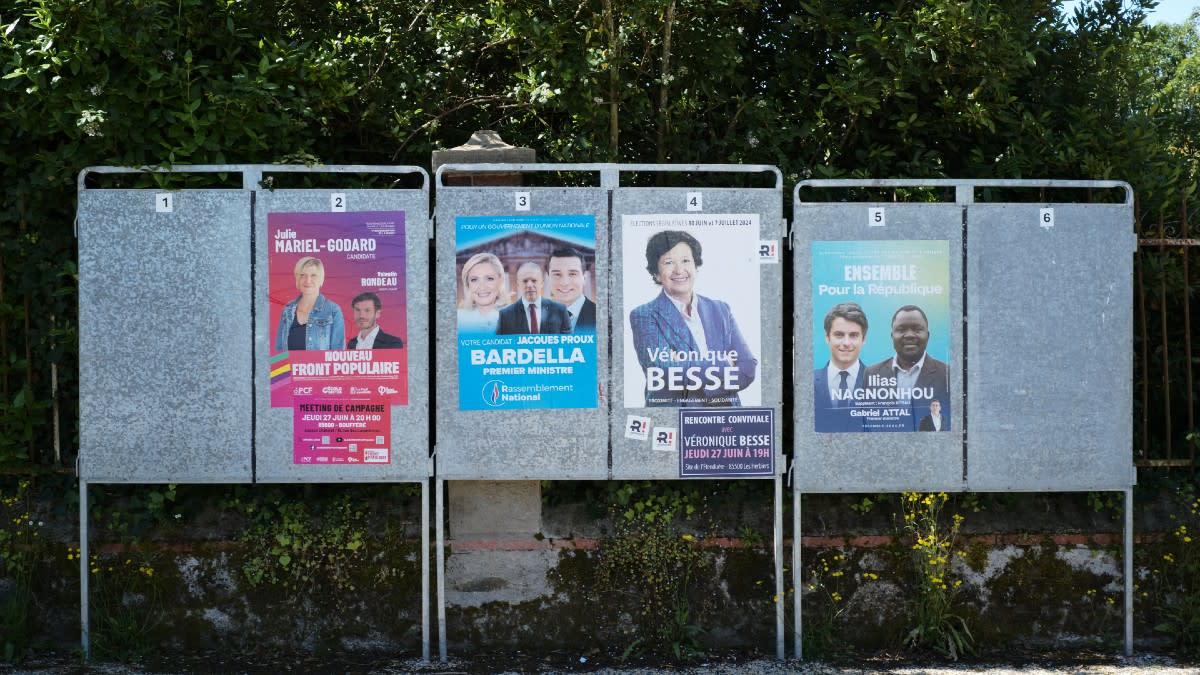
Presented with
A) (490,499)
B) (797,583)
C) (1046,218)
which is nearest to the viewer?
(1046,218)

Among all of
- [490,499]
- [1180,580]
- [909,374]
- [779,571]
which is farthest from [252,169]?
[1180,580]

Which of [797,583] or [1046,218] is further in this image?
[797,583]

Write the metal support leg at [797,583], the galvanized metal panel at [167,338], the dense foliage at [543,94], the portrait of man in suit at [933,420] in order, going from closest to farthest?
the galvanized metal panel at [167,338]
the portrait of man in suit at [933,420]
the metal support leg at [797,583]
the dense foliage at [543,94]

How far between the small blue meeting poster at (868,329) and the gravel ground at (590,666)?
1.31 metres

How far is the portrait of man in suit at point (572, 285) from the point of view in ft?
18.7

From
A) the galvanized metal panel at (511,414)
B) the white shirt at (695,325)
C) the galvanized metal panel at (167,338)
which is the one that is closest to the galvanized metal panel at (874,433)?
the white shirt at (695,325)

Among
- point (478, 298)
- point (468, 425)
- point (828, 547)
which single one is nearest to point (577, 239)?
point (478, 298)

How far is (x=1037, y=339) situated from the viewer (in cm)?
579

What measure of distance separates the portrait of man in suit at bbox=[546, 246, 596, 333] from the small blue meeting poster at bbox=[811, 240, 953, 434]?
123cm

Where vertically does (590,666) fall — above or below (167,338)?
below

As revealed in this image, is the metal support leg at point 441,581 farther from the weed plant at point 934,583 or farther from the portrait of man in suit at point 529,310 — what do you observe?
the weed plant at point 934,583

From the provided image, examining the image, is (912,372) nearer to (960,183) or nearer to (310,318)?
(960,183)

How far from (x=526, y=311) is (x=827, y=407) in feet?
5.62

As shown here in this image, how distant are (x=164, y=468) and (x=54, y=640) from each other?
1.27 m
